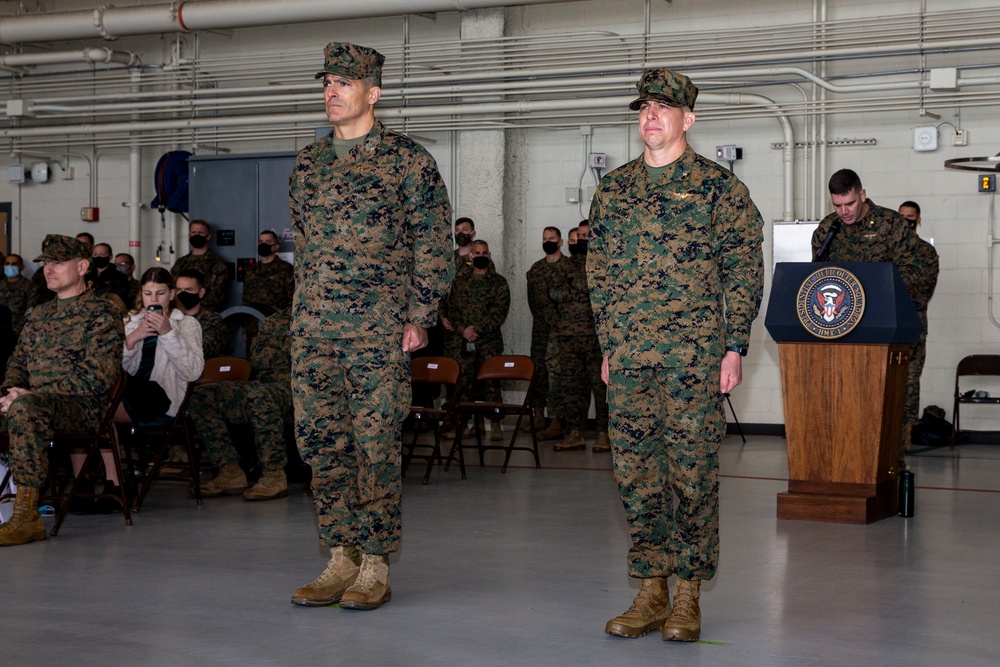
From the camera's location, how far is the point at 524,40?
10875 millimetres

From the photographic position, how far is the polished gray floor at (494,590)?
3.64 metres

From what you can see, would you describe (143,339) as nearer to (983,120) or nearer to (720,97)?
(720,97)

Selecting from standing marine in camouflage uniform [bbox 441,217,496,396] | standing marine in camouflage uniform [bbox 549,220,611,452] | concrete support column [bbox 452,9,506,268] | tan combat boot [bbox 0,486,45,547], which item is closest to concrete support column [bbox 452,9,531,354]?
concrete support column [bbox 452,9,506,268]

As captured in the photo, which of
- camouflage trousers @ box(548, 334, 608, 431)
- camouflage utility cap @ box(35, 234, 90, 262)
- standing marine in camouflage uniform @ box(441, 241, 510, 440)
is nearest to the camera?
camouflage utility cap @ box(35, 234, 90, 262)

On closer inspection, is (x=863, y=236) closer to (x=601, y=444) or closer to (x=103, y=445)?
(x=601, y=444)

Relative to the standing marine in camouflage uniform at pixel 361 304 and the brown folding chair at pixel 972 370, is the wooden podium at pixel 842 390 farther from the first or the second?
the brown folding chair at pixel 972 370

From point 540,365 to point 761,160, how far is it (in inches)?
107

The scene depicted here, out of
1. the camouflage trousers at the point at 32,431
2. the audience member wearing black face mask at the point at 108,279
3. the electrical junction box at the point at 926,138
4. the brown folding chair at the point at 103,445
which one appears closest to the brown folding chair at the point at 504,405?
the brown folding chair at the point at 103,445

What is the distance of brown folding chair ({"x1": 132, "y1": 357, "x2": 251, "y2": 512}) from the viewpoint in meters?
6.48

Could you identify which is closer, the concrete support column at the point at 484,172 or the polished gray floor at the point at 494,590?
the polished gray floor at the point at 494,590

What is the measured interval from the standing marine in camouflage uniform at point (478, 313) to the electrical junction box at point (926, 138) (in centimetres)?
370

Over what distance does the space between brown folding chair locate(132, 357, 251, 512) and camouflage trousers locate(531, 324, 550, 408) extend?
4201 mm

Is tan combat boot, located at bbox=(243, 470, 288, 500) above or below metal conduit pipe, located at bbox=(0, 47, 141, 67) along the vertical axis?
below

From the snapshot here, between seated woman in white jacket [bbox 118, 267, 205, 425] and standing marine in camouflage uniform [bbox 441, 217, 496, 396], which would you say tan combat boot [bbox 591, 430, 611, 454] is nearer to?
standing marine in camouflage uniform [bbox 441, 217, 496, 396]
